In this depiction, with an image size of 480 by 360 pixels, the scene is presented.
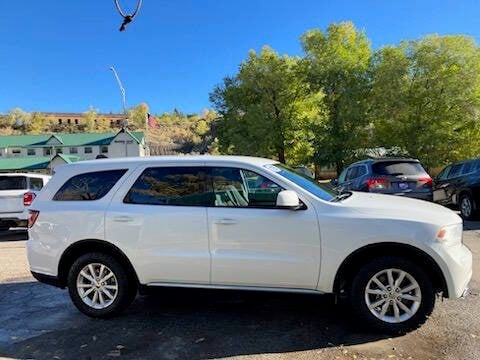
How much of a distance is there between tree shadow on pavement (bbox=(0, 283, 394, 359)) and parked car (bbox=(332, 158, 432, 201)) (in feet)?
20.0

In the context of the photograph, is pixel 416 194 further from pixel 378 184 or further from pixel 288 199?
pixel 288 199

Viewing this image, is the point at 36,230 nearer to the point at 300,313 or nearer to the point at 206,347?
the point at 206,347

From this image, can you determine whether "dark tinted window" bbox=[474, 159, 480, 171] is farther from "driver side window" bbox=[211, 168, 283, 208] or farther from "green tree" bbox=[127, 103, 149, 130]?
"green tree" bbox=[127, 103, 149, 130]

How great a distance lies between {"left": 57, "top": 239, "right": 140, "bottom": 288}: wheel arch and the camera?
540cm

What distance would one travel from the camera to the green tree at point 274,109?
44906 mm

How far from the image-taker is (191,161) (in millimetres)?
5457

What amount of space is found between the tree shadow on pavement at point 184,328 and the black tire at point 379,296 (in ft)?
0.52

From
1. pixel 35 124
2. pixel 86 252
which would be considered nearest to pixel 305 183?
pixel 86 252

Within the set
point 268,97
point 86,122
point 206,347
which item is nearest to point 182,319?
point 206,347

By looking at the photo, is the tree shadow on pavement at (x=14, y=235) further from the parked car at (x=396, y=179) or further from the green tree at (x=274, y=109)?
the green tree at (x=274, y=109)

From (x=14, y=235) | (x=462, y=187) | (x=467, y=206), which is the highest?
(x=462, y=187)

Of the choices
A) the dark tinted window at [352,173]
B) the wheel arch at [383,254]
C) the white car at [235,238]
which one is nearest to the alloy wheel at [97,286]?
the white car at [235,238]

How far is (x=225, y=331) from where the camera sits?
4.98 m

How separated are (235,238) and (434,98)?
112 feet
